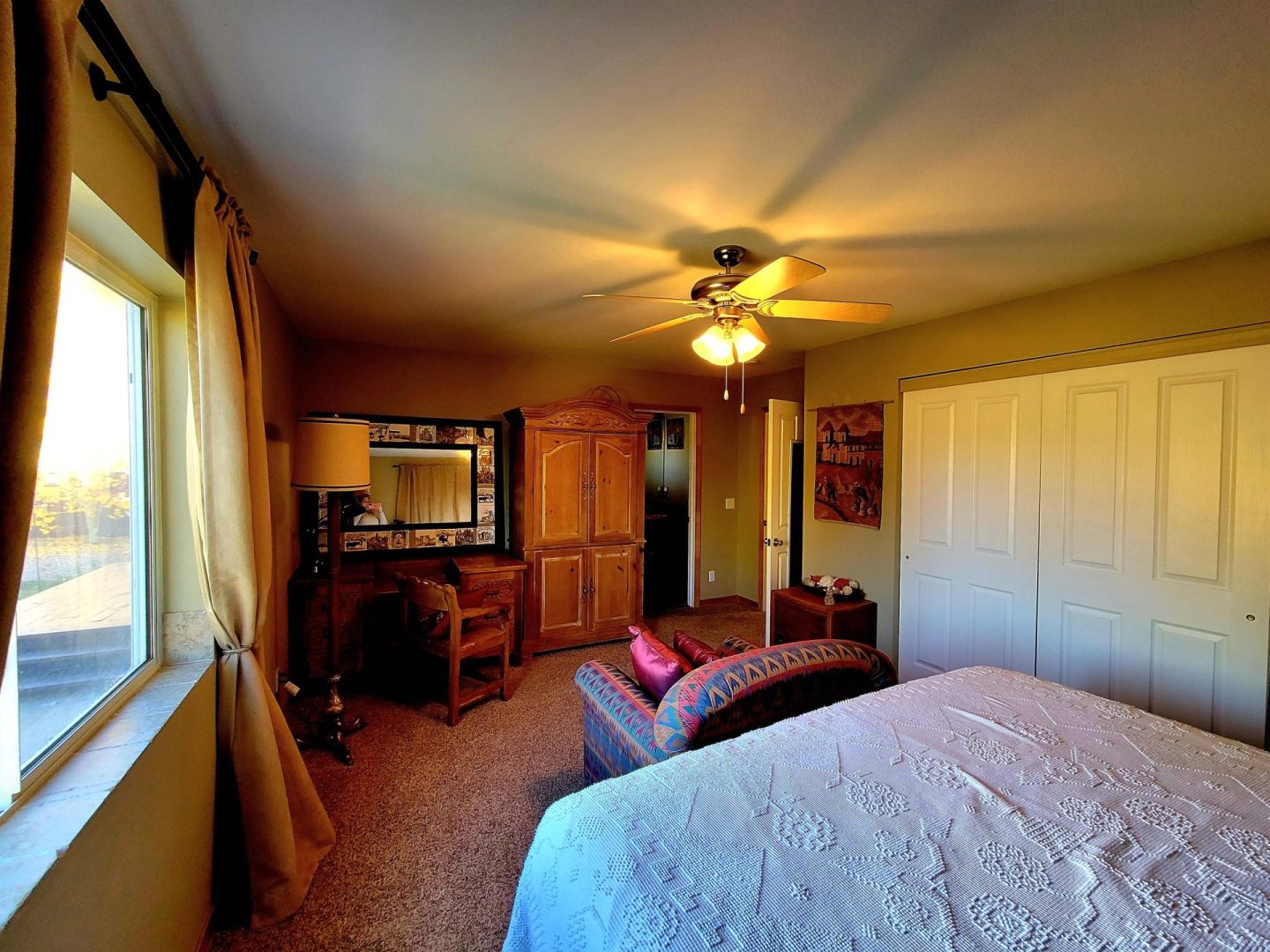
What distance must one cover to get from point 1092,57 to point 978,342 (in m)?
2.15

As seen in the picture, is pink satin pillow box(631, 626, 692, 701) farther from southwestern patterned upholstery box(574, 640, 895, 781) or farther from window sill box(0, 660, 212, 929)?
window sill box(0, 660, 212, 929)

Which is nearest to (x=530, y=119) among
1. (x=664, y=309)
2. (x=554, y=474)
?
(x=664, y=309)

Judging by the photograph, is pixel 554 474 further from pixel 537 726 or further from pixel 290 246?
pixel 290 246

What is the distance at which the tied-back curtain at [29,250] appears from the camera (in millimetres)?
622

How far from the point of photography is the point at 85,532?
1.23 m

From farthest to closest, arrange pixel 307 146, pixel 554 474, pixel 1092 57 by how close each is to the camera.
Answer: pixel 554 474
pixel 307 146
pixel 1092 57

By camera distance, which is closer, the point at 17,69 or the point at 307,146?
the point at 17,69

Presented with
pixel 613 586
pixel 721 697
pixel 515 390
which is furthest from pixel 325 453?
pixel 613 586

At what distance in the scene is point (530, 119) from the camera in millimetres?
1357

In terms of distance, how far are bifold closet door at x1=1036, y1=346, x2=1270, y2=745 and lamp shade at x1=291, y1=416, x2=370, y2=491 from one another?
365cm

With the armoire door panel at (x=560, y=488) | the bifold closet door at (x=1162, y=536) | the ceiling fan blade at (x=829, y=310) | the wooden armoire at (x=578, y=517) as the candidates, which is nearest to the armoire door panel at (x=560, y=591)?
the wooden armoire at (x=578, y=517)

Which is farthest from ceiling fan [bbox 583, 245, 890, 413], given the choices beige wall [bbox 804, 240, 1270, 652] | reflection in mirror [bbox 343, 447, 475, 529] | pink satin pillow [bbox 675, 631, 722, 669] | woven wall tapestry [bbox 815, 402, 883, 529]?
reflection in mirror [bbox 343, 447, 475, 529]

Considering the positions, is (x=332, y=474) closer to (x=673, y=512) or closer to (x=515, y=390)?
(x=515, y=390)

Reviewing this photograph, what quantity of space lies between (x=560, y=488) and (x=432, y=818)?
2.25m
